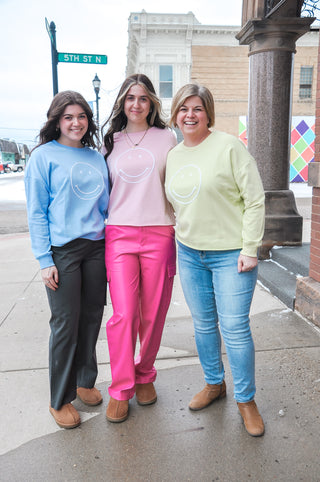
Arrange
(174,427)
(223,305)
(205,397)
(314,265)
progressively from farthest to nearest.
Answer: (314,265) → (205,397) → (174,427) → (223,305)

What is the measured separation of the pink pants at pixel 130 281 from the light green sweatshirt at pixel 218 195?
0.81ft

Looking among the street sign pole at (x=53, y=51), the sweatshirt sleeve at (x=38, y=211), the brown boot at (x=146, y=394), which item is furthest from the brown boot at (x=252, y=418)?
the street sign pole at (x=53, y=51)

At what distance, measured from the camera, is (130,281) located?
2.66m

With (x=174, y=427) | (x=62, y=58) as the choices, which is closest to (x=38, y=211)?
(x=174, y=427)

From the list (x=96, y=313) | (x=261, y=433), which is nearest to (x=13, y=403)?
(x=96, y=313)

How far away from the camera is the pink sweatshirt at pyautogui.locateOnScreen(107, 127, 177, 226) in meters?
2.65

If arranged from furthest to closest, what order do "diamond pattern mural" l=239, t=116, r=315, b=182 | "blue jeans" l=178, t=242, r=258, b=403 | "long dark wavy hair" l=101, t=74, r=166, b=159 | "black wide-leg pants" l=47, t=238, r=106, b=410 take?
"diamond pattern mural" l=239, t=116, r=315, b=182 < "long dark wavy hair" l=101, t=74, r=166, b=159 < "black wide-leg pants" l=47, t=238, r=106, b=410 < "blue jeans" l=178, t=242, r=258, b=403

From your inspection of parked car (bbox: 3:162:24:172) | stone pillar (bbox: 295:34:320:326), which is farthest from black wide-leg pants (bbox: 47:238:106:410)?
parked car (bbox: 3:162:24:172)

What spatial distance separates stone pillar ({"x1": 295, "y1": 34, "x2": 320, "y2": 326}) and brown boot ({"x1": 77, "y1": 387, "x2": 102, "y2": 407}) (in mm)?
2191

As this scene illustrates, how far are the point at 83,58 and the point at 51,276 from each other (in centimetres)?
768

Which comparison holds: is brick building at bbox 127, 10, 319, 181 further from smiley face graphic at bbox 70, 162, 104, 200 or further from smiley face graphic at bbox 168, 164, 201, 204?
smiley face graphic at bbox 168, 164, 201, 204

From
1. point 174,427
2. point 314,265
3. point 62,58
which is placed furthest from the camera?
point 62,58

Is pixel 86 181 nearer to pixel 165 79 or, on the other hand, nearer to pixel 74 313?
pixel 74 313

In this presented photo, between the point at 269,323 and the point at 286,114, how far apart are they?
328 centimetres
